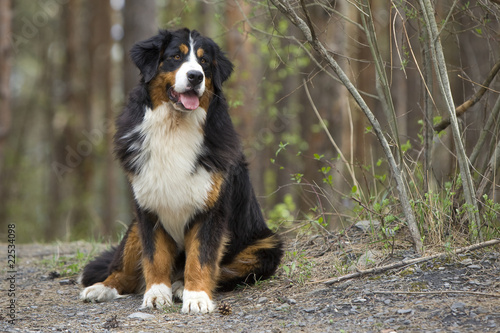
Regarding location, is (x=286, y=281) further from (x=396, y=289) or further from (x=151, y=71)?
(x=151, y=71)

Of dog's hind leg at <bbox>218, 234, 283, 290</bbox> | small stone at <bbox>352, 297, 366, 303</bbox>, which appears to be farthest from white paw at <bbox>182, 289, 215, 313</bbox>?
small stone at <bbox>352, 297, 366, 303</bbox>

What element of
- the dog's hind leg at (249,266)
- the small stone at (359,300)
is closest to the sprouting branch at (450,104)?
the small stone at (359,300)

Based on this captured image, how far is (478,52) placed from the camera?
866 centimetres

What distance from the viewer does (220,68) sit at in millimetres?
4852

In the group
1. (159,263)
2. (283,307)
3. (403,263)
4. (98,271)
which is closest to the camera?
(283,307)

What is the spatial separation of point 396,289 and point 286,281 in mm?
1007

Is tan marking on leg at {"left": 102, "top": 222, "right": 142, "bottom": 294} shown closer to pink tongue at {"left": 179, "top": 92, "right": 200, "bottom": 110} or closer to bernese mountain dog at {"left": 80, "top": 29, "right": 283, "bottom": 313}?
bernese mountain dog at {"left": 80, "top": 29, "right": 283, "bottom": 313}

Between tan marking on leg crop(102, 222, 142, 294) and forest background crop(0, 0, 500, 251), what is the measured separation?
4.04 ft

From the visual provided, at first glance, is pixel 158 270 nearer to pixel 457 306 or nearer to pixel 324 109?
pixel 457 306

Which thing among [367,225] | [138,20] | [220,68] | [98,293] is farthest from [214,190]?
[138,20]

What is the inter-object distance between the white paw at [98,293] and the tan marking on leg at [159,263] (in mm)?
442

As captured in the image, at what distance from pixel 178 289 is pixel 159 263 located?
32cm

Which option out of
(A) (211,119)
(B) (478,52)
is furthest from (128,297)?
(B) (478,52)

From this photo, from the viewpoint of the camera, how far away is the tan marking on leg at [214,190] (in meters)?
4.44
